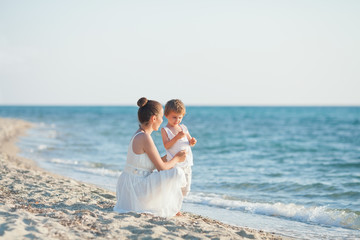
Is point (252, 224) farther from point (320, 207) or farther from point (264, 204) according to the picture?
point (320, 207)

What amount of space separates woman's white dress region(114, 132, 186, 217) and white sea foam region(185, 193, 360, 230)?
7.64 ft

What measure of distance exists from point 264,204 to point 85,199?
3.37 metres

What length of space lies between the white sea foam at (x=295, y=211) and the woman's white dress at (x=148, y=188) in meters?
2.33

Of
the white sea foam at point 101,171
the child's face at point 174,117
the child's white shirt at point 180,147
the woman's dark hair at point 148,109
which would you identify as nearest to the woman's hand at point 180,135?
the child's white shirt at point 180,147

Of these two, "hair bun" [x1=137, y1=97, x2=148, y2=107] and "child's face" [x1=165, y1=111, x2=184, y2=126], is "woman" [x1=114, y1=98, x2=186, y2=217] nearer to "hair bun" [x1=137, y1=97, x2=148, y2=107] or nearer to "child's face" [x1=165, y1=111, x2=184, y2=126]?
"hair bun" [x1=137, y1=97, x2=148, y2=107]

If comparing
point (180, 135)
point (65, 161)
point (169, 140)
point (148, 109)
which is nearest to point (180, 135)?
point (180, 135)

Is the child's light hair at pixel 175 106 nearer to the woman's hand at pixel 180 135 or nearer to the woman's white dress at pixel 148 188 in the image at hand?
the woman's hand at pixel 180 135

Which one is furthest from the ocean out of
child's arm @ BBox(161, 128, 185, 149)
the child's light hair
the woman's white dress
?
the child's light hair

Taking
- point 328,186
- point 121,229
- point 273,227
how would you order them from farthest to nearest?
1. point 328,186
2. point 273,227
3. point 121,229

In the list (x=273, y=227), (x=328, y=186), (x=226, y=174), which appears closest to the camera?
(x=273, y=227)

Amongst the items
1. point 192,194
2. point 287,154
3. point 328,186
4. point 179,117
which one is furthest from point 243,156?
point 179,117

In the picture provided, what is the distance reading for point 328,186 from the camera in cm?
899

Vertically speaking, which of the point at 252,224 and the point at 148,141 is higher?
the point at 148,141

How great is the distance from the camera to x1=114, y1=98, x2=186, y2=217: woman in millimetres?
4898
